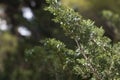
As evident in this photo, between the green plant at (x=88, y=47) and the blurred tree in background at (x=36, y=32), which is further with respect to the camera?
the blurred tree in background at (x=36, y=32)

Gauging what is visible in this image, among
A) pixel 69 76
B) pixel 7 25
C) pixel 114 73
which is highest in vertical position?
pixel 7 25

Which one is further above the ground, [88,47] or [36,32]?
[36,32]

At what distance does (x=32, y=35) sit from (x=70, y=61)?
12.6ft

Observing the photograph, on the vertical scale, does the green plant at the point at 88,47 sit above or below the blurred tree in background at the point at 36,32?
below

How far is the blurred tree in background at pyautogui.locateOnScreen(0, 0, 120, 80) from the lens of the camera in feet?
16.4

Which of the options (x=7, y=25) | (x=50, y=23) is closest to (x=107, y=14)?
(x=50, y=23)

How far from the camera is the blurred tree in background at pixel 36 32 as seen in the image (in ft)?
16.4

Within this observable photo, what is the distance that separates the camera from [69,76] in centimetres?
416

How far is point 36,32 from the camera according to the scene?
23.6 ft

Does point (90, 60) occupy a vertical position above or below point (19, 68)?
below

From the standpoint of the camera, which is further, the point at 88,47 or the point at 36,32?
the point at 36,32

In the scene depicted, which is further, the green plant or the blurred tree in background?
the blurred tree in background

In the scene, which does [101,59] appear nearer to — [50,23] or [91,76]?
[91,76]

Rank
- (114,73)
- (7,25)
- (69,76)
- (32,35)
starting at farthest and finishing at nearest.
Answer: (7,25), (32,35), (69,76), (114,73)
